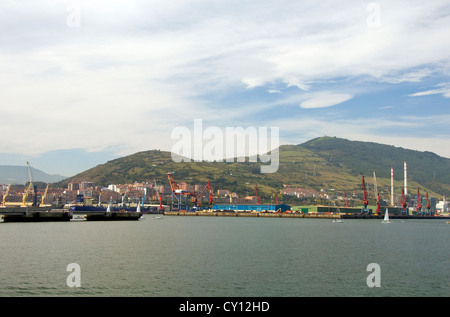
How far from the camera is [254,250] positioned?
149 feet

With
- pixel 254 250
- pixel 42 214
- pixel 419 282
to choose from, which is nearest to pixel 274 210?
pixel 42 214

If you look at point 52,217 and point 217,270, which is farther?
point 52,217

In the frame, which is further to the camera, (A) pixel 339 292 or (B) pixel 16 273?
(B) pixel 16 273

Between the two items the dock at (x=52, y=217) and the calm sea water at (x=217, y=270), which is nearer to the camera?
the calm sea water at (x=217, y=270)

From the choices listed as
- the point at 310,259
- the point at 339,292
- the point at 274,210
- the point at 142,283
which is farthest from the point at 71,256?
the point at 274,210

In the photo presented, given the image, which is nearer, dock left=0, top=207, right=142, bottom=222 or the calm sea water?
the calm sea water
